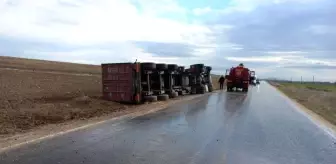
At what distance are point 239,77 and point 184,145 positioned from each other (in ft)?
108

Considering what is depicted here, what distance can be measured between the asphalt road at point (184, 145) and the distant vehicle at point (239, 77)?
27.5 metres

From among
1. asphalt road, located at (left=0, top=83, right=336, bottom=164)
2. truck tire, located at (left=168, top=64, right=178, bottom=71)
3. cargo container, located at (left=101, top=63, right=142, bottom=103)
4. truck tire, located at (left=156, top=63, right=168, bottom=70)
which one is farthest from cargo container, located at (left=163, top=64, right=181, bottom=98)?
asphalt road, located at (left=0, top=83, right=336, bottom=164)

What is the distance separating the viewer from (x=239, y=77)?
137 ft

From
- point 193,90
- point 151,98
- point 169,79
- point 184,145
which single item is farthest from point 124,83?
point 193,90

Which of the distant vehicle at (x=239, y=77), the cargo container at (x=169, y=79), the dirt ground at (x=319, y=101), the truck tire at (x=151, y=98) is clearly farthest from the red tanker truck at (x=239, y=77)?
the truck tire at (x=151, y=98)

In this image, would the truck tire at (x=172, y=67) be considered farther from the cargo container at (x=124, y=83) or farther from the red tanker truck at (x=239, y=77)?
the red tanker truck at (x=239, y=77)

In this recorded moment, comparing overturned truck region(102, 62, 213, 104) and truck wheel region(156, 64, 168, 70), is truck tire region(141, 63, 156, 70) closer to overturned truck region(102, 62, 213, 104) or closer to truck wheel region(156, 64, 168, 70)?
overturned truck region(102, 62, 213, 104)

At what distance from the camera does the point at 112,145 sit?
932 cm

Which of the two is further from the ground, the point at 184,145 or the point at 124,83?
the point at 124,83

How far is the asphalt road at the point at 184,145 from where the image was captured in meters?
8.03

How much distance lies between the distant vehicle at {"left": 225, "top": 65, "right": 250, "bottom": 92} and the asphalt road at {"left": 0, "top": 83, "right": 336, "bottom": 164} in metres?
27.5

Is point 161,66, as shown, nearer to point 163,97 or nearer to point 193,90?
point 163,97

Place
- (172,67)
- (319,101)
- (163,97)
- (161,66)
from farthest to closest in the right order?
(319,101) → (172,67) → (161,66) → (163,97)

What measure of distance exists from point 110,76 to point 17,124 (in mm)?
10251
